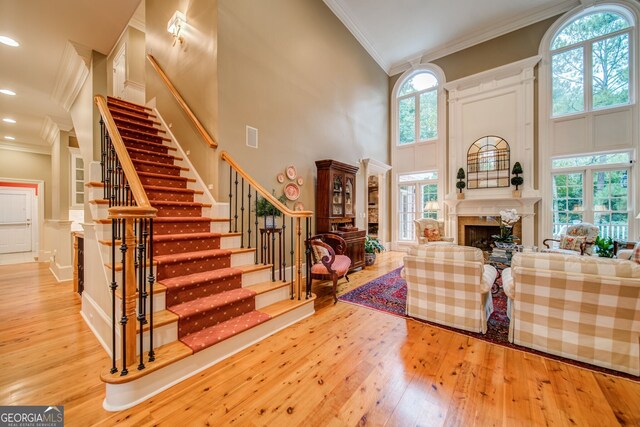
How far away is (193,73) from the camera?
3.80 metres

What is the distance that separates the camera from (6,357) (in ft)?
7.00

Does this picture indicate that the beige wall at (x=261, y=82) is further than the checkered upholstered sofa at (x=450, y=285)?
Yes

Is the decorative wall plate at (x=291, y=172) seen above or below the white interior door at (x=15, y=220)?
above

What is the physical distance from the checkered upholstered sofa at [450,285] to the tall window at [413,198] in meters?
4.74

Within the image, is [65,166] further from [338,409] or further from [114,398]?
[338,409]

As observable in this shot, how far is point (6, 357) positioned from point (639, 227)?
9.39 m

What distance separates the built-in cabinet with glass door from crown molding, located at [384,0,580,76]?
4695 mm

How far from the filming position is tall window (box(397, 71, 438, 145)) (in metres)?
7.27

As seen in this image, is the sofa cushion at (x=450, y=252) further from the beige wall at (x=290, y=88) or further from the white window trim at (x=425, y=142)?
the white window trim at (x=425, y=142)

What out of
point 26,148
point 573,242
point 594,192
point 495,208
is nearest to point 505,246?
point 573,242

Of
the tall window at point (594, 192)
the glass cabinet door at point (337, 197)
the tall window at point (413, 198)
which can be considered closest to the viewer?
the glass cabinet door at point (337, 197)

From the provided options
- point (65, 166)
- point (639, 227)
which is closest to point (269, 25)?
A: point (65, 166)

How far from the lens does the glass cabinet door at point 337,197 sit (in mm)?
4841

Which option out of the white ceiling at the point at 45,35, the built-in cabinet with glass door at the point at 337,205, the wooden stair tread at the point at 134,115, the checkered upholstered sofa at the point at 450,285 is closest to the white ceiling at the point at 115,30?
the white ceiling at the point at 45,35
